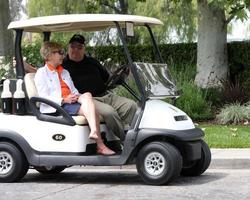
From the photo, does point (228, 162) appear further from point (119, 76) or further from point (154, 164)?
point (119, 76)

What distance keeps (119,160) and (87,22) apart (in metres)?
1.64

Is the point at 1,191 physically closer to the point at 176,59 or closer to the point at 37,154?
the point at 37,154

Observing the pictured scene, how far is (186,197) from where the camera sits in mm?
6293

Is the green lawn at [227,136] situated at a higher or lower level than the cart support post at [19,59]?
lower

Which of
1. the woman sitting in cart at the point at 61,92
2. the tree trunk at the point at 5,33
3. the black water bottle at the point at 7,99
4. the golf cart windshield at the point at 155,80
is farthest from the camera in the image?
the tree trunk at the point at 5,33

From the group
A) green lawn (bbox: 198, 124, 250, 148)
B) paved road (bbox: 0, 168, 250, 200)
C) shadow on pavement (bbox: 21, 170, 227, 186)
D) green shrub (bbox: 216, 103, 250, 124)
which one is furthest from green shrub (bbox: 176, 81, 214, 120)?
shadow on pavement (bbox: 21, 170, 227, 186)

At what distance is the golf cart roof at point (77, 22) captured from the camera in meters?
7.05

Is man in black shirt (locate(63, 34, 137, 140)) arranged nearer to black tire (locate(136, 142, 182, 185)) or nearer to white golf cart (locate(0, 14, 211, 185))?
white golf cart (locate(0, 14, 211, 185))

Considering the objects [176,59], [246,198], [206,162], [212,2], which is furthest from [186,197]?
[176,59]

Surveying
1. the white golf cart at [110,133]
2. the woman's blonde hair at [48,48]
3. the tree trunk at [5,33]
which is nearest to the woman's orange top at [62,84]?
the woman's blonde hair at [48,48]

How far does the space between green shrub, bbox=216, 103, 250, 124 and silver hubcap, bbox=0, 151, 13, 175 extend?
238 inches

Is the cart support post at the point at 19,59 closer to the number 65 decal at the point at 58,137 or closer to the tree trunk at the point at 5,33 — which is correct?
the number 65 decal at the point at 58,137

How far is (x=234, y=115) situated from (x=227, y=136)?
2.18m

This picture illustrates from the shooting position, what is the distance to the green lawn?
9547 mm
